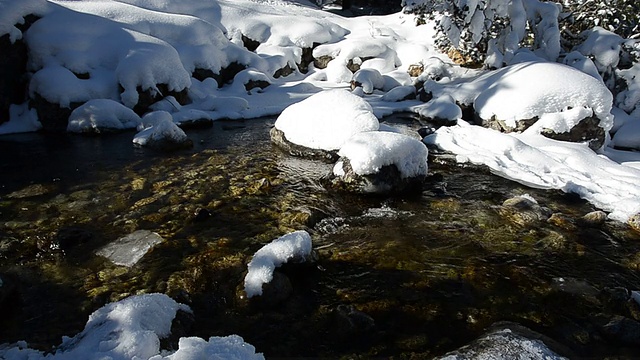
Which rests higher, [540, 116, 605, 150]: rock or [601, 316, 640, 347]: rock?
[601, 316, 640, 347]: rock

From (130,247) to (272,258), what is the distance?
2.11 m

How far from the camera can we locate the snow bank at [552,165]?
7320mm

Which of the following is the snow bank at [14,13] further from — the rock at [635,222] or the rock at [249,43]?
the rock at [635,222]

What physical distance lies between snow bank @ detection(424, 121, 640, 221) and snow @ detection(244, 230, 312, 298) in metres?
5.04

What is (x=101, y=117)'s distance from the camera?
11359mm

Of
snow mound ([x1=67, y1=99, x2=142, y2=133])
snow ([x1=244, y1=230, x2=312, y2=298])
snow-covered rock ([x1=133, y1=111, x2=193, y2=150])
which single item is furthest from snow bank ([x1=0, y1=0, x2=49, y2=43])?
snow ([x1=244, y1=230, x2=312, y2=298])

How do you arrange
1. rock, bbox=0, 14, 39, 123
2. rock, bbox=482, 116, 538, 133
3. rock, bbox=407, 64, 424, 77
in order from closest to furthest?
1. rock, bbox=482, 116, 538, 133
2. rock, bbox=0, 14, 39, 123
3. rock, bbox=407, 64, 424, 77

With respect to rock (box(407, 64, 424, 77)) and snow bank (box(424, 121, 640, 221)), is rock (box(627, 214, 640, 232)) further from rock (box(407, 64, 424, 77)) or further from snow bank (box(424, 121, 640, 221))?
rock (box(407, 64, 424, 77))

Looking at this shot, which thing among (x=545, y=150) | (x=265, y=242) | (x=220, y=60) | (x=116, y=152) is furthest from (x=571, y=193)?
(x=220, y=60)

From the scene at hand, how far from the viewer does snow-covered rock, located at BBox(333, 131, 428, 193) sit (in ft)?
23.9

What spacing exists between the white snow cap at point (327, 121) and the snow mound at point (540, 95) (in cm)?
404

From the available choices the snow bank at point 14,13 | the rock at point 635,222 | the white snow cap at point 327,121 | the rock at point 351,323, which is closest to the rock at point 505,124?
the white snow cap at point 327,121

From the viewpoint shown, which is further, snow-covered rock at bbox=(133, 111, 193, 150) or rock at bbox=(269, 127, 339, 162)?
snow-covered rock at bbox=(133, 111, 193, 150)

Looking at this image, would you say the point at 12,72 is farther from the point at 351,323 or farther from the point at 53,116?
the point at 351,323
